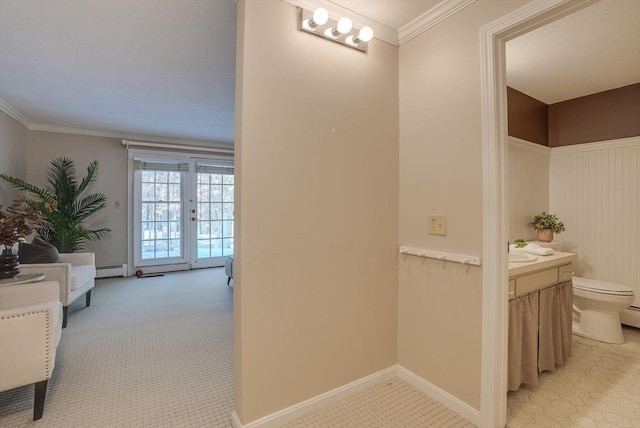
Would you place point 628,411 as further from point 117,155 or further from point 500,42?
point 117,155

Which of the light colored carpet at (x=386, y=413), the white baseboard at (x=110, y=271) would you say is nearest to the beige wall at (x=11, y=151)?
the white baseboard at (x=110, y=271)

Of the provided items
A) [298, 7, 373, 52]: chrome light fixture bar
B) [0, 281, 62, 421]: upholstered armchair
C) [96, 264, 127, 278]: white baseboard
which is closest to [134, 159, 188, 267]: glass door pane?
[96, 264, 127, 278]: white baseboard

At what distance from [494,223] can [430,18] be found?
1226 mm

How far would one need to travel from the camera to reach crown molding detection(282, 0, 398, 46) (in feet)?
5.29

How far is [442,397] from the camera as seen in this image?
1.75 metres

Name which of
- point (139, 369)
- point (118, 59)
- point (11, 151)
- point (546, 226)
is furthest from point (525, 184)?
point (11, 151)

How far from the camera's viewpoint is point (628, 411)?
1.68 meters

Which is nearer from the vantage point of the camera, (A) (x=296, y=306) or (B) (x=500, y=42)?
(B) (x=500, y=42)

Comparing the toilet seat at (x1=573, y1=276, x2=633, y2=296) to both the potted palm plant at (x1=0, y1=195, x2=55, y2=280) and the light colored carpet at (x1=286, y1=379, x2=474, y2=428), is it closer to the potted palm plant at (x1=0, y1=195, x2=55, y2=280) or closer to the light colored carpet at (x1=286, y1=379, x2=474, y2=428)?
the light colored carpet at (x1=286, y1=379, x2=474, y2=428)

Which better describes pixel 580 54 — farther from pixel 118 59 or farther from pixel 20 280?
pixel 20 280

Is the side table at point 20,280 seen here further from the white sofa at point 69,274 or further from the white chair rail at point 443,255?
the white chair rail at point 443,255

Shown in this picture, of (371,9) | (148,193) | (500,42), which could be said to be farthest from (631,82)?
(148,193)

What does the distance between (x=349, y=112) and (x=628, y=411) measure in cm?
228

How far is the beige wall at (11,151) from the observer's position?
3.50 metres
